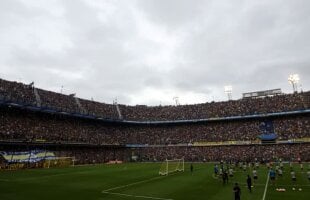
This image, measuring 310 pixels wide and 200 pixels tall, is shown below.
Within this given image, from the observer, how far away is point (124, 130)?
90.9 m

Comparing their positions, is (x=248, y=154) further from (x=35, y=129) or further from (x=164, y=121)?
(x=35, y=129)

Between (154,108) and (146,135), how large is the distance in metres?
11.2

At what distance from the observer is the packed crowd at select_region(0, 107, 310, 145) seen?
60.0m

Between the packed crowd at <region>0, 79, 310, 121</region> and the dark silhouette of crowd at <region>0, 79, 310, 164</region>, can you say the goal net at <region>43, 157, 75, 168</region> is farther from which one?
the packed crowd at <region>0, 79, 310, 121</region>

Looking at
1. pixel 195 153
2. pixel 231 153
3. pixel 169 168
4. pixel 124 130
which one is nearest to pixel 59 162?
pixel 169 168

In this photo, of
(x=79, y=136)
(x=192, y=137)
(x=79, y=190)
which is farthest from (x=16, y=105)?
(x=192, y=137)

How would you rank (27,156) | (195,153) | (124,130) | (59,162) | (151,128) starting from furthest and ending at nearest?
(151,128)
(124,130)
(195,153)
(59,162)
(27,156)

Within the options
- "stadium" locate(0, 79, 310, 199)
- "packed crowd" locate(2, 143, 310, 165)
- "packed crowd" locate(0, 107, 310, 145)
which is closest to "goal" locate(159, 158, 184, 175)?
"stadium" locate(0, 79, 310, 199)

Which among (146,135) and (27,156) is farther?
(146,135)

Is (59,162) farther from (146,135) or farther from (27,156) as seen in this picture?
(146,135)

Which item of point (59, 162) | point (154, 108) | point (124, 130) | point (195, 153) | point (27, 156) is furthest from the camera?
point (154, 108)

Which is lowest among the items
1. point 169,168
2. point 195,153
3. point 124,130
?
point 169,168

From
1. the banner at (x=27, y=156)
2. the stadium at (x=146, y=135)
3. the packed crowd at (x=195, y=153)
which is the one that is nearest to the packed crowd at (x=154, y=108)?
the stadium at (x=146, y=135)

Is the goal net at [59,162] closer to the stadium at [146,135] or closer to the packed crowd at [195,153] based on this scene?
the stadium at [146,135]
